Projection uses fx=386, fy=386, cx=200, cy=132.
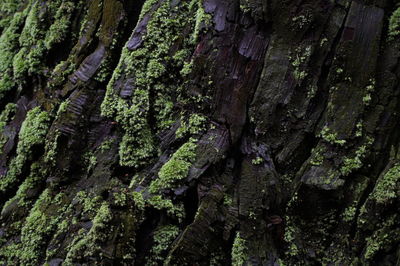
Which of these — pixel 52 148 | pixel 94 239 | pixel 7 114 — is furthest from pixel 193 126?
pixel 7 114

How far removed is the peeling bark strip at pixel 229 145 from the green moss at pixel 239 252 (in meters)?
0.02

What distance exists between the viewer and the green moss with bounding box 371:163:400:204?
198 inches

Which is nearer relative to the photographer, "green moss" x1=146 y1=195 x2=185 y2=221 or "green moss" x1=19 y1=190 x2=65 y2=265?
"green moss" x1=146 y1=195 x2=185 y2=221

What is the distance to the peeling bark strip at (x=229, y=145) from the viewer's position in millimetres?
5250

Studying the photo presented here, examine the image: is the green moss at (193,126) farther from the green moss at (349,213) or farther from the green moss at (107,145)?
the green moss at (349,213)

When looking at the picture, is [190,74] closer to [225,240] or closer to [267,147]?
[267,147]

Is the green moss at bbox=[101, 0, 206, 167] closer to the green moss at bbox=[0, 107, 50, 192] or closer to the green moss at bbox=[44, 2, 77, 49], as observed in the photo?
the green moss at bbox=[0, 107, 50, 192]

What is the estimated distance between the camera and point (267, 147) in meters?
5.61

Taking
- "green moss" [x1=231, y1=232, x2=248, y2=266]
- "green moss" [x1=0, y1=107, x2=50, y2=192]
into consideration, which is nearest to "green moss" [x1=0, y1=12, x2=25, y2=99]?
"green moss" [x1=0, y1=107, x2=50, y2=192]

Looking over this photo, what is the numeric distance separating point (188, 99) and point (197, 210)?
1694 mm

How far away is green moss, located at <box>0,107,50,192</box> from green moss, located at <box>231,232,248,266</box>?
12.3 feet

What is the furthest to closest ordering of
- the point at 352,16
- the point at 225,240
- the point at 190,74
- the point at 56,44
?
1. the point at 56,44
2. the point at 190,74
3. the point at 352,16
4. the point at 225,240

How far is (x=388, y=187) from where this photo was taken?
201 inches

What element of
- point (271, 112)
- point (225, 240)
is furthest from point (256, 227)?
point (271, 112)
